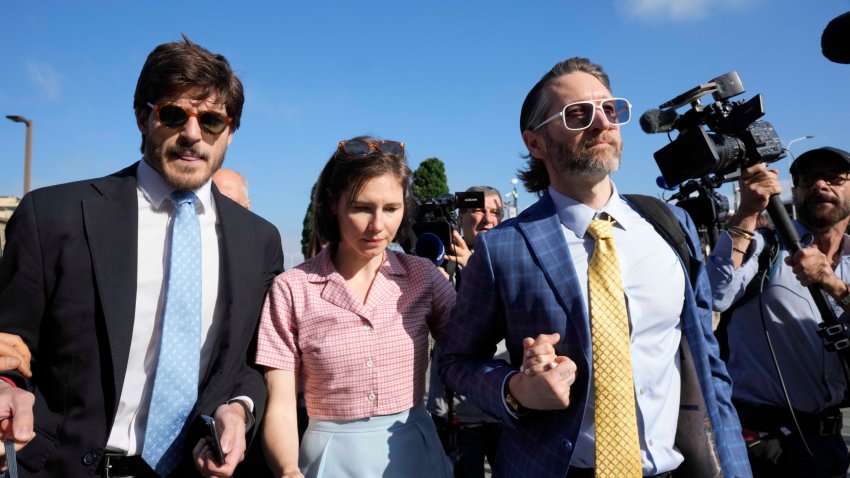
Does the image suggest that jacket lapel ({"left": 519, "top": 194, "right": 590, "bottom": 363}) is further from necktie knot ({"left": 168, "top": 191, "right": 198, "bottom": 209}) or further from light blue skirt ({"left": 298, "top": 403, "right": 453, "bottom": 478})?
necktie knot ({"left": 168, "top": 191, "right": 198, "bottom": 209})

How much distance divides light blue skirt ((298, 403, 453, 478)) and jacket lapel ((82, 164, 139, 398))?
649 mm

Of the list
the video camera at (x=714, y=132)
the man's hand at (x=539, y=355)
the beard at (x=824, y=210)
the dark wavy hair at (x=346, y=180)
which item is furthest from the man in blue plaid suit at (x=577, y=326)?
the beard at (x=824, y=210)

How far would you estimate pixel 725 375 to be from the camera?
2020mm

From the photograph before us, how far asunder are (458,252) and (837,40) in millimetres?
2164

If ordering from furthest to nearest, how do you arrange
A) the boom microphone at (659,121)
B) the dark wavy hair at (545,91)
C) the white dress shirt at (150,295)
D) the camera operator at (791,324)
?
the camera operator at (791,324)
the boom microphone at (659,121)
the dark wavy hair at (545,91)
the white dress shirt at (150,295)

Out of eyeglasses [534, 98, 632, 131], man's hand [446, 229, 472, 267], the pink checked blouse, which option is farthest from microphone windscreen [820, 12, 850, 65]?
man's hand [446, 229, 472, 267]

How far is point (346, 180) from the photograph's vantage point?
7.18ft

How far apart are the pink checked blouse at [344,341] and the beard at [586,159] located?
0.71 meters

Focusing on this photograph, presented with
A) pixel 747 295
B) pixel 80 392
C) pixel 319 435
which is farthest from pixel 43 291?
pixel 747 295

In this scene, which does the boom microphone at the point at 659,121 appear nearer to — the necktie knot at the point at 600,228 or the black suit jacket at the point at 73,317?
the necktie knot at the point at 600,228

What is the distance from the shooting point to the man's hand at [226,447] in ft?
5.57

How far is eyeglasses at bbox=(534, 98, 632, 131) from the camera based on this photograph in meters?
2.05

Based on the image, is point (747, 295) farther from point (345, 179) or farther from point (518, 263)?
point (345, 179)

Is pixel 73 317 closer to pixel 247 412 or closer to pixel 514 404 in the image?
pixel 247 412
